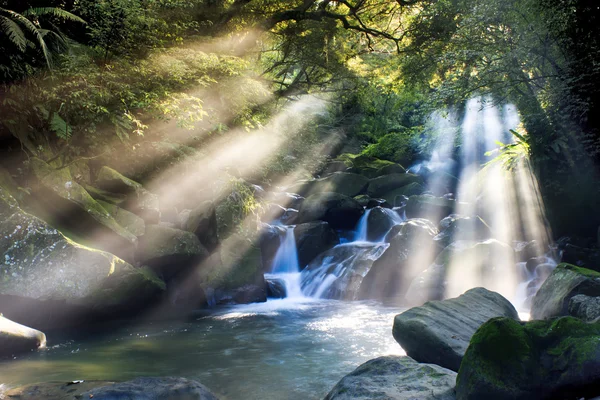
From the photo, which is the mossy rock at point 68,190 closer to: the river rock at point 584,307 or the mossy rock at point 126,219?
Answer: the mossy rock at point 126,219

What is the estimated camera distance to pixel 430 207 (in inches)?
709

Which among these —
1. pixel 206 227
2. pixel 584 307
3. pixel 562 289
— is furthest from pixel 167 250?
pixel 584 307

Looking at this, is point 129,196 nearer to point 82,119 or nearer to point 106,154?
point 106,154

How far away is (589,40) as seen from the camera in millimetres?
10133

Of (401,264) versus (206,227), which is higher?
(206,227)

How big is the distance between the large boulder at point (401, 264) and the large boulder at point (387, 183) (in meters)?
9.24

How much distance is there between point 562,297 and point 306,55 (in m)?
11.9

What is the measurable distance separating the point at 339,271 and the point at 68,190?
28.1 ft

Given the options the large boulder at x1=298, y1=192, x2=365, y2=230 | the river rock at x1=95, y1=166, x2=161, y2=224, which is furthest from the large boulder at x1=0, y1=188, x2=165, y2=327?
the large boulder at x1=298, y1=192, x2=365, y2=230

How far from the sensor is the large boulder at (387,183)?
2245 cm

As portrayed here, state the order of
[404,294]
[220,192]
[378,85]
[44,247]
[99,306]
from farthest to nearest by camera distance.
Answer: 1. [378,85]
2. [220,192]
3. [404,294]
4. [99,306]
5. [44,247]

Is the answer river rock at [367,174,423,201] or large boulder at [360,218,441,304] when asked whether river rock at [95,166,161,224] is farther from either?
river rock at [367,174,423,201]

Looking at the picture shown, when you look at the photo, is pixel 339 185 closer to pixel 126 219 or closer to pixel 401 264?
pixel 401 264

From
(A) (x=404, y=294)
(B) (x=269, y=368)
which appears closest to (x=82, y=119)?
(B) (x=269, y=368)
